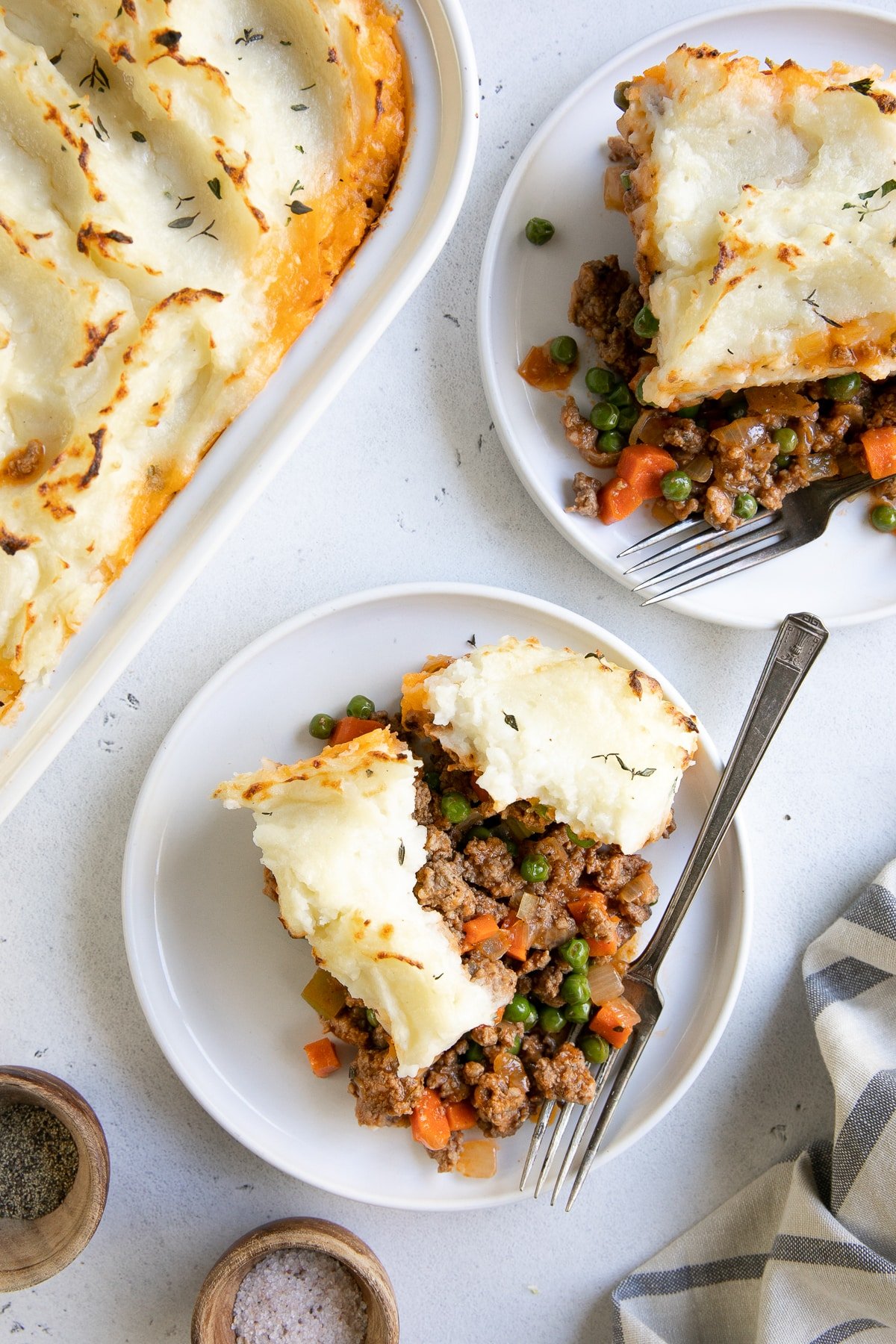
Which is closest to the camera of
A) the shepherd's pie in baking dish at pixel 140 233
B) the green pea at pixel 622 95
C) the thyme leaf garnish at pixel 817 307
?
the shepherd's pie in baking dish at pixel 140 233

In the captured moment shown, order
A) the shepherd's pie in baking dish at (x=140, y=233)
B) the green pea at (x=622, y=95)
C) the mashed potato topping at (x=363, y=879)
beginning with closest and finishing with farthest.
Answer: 1. the shepherd's pie in baking dish at (x=140, y=233)
2. the mashed potato topping at (x=363, y=879)
3. the green pea at (x=622, y=95)

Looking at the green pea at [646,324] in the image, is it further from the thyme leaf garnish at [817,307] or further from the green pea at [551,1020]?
the green pea at [551,1020]

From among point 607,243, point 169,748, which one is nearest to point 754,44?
point 607,243

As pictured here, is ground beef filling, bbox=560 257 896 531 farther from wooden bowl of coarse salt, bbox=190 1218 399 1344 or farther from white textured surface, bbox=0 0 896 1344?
wooden bowl of coarse salt, bbox=190 1218 399 1344

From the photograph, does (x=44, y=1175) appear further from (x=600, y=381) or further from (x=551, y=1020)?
(x=600, y=381)

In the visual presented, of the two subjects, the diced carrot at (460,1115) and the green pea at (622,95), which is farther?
the diced carrot at (460,1115)

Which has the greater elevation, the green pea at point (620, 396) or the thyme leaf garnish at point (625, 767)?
the green pea at point (620, 396)

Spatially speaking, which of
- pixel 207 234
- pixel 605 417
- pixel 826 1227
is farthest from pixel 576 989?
pixel 207 234

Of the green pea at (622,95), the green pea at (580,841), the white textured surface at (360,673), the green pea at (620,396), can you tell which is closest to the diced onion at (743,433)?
the green pea at (620,396)
